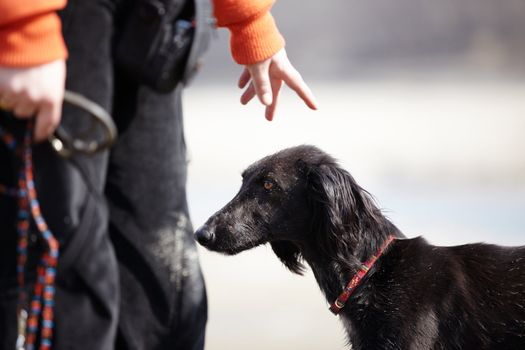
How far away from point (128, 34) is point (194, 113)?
7.84 meters

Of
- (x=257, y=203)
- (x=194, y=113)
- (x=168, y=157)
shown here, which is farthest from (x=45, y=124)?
(x=194, y=113)

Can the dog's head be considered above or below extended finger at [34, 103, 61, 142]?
below

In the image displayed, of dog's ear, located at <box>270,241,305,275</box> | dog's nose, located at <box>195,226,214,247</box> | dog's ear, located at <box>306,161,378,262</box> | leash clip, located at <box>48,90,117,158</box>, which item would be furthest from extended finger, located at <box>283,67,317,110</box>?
dog's ear, located at <box>270,241,305,275</box>

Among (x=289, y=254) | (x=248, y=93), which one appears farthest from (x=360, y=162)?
(x=248, y=93)

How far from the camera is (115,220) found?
1997 mm

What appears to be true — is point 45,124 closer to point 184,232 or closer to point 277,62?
point 184,232

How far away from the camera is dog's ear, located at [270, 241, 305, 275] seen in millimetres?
3406

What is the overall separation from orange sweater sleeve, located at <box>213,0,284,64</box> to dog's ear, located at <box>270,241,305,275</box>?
1401mm

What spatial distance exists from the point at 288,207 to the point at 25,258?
155 cm

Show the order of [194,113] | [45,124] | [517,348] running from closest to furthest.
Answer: [45,124] → [517,348] → [194,113]

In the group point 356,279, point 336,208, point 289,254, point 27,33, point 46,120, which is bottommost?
point 289,254

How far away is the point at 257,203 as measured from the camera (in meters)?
3.26

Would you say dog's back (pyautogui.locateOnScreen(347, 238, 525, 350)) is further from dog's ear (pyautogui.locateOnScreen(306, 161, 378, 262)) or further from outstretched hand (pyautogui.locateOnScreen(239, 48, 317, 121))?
outstretched hand (pyautogui.locateOnScreen(239, 48, 317, 121))

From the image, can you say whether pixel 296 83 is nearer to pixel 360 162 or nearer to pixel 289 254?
pixel 289 254
